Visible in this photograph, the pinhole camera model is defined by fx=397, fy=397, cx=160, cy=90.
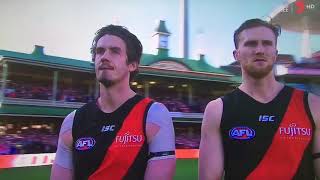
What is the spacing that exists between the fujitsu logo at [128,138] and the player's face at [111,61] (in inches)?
15.4

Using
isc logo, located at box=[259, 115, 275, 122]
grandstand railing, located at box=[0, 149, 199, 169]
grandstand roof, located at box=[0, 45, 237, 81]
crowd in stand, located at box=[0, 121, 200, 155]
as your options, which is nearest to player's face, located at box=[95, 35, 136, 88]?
isc logo, located at box=[259, 115, 275, 122]

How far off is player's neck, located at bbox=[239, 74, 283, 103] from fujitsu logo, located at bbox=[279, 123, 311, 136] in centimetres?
22

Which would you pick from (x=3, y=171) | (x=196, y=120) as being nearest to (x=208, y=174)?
(x=3, y=171)

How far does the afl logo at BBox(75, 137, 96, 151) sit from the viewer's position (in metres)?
2.47

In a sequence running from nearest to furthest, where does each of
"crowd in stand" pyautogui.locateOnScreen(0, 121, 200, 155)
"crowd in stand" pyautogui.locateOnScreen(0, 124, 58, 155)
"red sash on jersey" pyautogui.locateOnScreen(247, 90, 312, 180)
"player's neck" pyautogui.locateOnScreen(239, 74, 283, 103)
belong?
1. "red sash on jersey" pyautogui.locateOnScreen(247, 90, 312, 180)
2. "player's neck" pyautogui.locateOnScreen(239, 74, 283, 103)
3. "crowd in stand" pyautogui.locateOnScreen(0, 124, 58, 155)
4. "crowd in stand" pyautogui.locateOnScreen(0, 121, 200, 155)

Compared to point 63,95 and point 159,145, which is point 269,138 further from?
point 63,95

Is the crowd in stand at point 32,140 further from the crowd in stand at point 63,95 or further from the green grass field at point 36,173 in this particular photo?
the green grass field at point 36,173

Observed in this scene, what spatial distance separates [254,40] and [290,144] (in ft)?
2.22

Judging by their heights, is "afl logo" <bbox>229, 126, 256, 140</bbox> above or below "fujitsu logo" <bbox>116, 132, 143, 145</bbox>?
above

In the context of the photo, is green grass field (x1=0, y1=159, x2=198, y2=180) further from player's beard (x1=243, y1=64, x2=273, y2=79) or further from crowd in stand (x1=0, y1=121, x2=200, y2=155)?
player's beard (x1=243, y1=64, x2=273, y2=79)

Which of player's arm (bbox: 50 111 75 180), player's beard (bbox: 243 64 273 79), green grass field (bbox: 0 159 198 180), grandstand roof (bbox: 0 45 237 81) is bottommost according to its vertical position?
green grass field (bbox: 0 159 198 180)

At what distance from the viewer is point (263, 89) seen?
252 cm

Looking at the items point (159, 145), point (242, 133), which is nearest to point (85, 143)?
point (159, 145)

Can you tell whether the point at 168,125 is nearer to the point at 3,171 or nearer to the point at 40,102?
the point at 3,171
